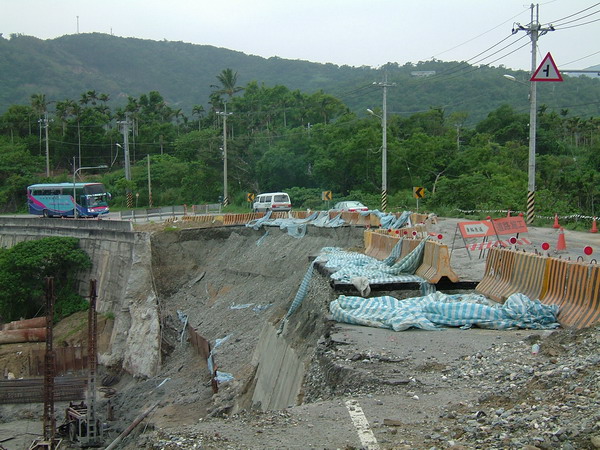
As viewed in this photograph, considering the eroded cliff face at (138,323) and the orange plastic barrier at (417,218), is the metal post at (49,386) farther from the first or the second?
the orange plastic barrier at (417,218)

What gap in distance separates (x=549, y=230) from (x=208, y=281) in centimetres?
1787

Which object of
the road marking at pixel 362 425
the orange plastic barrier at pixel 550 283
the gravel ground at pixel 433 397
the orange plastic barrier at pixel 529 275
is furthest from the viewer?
the orange plastic barrier at pixel 529 275

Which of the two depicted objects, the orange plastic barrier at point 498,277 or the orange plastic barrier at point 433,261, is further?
the orange plastic barrier at point 433,261

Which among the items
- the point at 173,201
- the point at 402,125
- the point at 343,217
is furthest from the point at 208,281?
the point at 402,125

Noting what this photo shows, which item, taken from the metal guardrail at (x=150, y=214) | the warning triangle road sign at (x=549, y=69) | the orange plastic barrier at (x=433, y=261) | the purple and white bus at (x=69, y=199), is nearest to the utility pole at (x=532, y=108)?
the warning triangle road sign at (x=549, y=69)

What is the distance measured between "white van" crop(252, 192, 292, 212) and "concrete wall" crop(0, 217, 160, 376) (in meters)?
10.4

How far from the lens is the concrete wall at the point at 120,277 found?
33031 mm

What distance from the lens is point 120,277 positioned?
4031 centimetres

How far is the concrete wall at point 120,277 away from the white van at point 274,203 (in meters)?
10.4

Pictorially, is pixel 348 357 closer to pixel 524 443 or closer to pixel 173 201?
pixel 524 443

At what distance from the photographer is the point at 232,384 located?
18734 millimetres

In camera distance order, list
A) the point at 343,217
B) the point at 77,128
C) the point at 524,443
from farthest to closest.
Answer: the point at 77,128 < the point at 343,217 < the point at 524,443

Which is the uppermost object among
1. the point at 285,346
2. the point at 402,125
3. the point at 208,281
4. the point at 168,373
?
the point at 402,125

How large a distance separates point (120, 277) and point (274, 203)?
40.3 ft
